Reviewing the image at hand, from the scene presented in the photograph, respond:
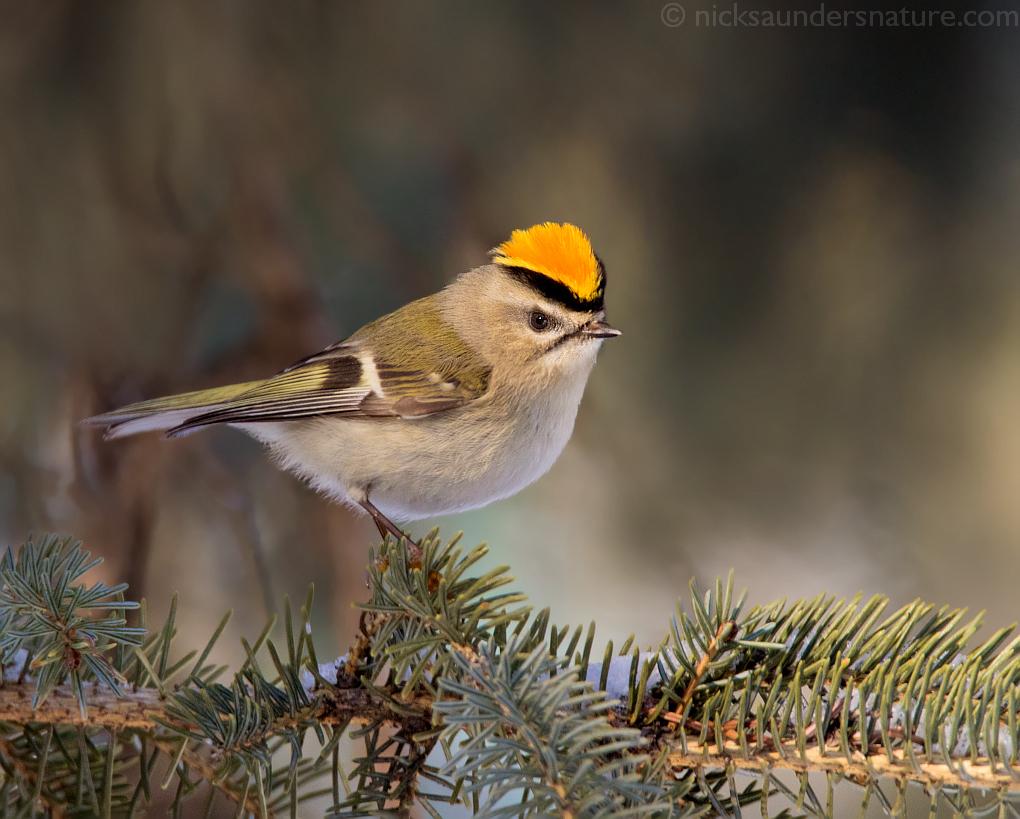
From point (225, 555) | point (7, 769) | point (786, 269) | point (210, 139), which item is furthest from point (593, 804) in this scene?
point (210, 139)

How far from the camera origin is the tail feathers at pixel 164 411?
3.00 ft

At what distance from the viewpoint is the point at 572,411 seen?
941mm

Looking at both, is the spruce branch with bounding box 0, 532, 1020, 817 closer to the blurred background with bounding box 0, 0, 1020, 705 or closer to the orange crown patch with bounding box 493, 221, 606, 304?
the orange crown patch with bounding box 493, 221, 606, 304

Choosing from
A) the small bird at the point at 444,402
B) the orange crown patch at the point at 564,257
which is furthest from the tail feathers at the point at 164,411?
the orange crown patch at the point at 564,257

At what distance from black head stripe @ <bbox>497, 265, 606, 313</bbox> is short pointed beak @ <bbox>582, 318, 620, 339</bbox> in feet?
0.06

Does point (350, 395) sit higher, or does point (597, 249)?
point (597, 249)

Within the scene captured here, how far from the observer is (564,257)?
90cm

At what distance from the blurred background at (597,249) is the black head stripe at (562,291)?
0.24 m

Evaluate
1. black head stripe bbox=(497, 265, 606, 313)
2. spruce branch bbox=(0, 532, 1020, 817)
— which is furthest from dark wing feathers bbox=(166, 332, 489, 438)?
spruce branch bbox=(0, 532, 1020, 817)

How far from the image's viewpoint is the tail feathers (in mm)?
916

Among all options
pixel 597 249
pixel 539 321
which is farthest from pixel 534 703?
pixel 597 249

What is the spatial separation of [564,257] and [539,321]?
0.36ft

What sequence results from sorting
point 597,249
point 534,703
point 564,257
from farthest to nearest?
point 597,249
point 564,257
point 534,703

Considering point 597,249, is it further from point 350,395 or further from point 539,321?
point 350,395
